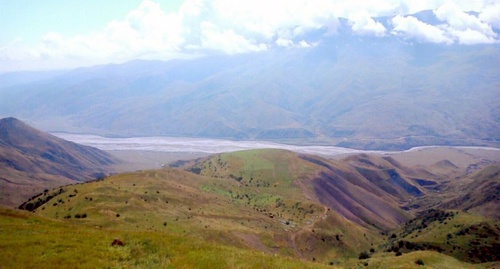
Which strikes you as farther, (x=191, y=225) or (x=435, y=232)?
(x=435, y=232)

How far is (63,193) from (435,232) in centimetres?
7405

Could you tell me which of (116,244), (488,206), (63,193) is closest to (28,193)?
(63,193)

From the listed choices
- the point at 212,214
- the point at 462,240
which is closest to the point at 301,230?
the point at 212,214

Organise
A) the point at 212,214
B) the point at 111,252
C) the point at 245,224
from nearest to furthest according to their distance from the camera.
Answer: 1. the point at 111,252
2. the point at 245,224
3. the point at 212,214

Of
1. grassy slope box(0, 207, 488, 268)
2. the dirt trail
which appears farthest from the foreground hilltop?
the dirt trail

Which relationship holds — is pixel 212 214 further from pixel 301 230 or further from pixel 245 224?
pixel 301 230

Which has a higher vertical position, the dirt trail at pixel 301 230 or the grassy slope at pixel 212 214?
the grassy slope at pixel 212 214

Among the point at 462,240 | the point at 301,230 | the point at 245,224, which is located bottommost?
the point at 301,230

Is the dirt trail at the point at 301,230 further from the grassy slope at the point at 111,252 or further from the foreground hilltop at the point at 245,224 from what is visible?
the grassy slope at the point at 111,252

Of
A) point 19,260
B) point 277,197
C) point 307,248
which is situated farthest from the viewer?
point 277,197

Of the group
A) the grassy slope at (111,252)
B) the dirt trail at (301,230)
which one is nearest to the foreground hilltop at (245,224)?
the grassy slope at (111,252)

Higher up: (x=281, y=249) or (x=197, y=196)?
(x=197, y=196)

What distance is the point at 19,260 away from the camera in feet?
70.5

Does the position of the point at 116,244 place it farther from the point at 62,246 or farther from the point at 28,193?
the point at 28,193
